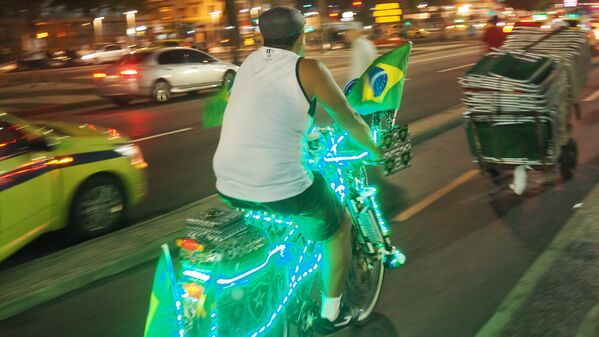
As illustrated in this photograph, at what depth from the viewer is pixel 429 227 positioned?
21.3 feet

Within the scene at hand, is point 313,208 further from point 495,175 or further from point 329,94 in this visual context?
point 495,175

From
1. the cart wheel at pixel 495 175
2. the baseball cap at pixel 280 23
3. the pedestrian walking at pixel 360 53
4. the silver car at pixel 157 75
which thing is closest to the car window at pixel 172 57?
the silver car at pixel 157 75

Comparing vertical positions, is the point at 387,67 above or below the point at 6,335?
above

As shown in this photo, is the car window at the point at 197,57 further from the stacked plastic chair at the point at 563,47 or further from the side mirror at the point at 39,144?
the side mirror at the point at 39,144

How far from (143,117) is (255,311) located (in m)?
13.8

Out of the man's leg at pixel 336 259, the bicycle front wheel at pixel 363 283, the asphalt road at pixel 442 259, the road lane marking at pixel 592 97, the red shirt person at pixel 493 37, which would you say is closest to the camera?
the man's leg at pixel 336 259

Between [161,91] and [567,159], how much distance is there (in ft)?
45.4

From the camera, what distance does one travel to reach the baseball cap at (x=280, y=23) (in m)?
3.25

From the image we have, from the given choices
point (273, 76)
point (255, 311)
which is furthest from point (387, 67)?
point (255, 311)

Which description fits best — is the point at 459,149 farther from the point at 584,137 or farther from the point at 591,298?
the point at 591,298

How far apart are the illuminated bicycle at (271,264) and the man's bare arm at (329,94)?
340 millimetres

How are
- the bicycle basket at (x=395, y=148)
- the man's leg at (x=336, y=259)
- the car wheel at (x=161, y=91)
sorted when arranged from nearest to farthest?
the man's leg at (x=336, y=259), the bicycle basket at (x=395, y=148), the car wheel at (x=161, y=91)

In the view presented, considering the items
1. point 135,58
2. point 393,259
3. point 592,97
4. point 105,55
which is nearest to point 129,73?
point 135,58

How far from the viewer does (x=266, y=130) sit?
3.21 metres
